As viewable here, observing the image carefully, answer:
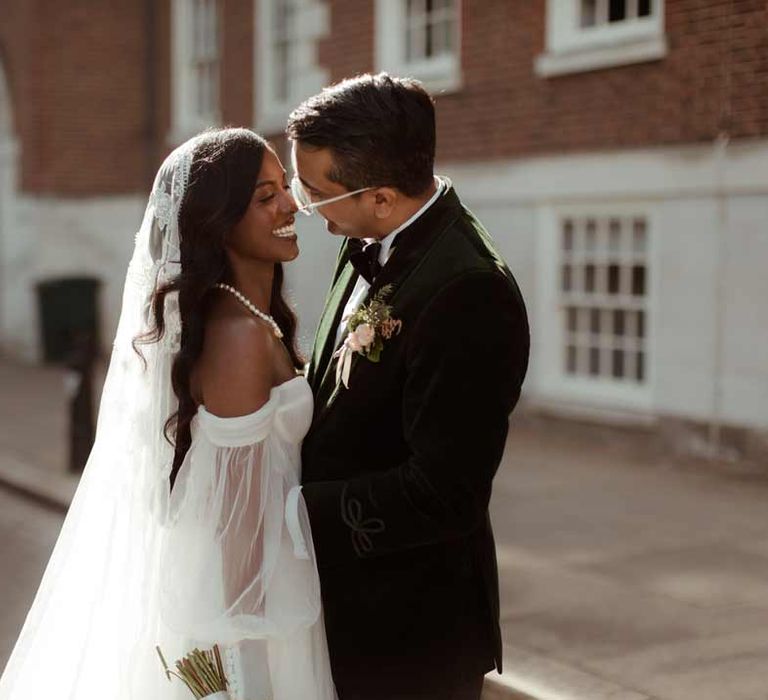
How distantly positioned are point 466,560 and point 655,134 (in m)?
7.59

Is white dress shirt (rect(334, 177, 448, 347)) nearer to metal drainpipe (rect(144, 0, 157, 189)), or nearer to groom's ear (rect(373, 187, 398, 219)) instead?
groom's ear (rect(373, 187, 398, 219))

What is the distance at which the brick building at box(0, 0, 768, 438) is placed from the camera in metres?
9.13

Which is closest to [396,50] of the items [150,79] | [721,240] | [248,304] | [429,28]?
[429,28]

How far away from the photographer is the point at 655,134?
382 inches

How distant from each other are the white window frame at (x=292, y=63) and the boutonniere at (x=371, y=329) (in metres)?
10.9

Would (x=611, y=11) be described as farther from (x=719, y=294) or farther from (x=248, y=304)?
(x=248, y=304)

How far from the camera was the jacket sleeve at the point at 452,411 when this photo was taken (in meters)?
2.35

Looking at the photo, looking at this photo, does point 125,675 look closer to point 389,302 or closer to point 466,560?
point 466,560

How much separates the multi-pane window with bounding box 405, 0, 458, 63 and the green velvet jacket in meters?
9.54

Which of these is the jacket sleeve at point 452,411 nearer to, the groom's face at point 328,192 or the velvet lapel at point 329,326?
the groom's face at point 328,192

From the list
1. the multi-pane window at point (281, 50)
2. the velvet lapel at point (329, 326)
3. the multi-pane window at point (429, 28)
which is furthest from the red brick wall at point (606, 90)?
the velvet lapel at point (329, 326)

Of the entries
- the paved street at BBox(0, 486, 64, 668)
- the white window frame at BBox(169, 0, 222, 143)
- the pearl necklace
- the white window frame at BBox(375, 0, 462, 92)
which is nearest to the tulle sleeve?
the pearl necklace

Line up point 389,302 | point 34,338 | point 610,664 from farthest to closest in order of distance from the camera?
point 34,338 → point 610,664 → point 389,302

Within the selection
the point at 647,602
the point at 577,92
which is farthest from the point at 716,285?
the point at 647,602
